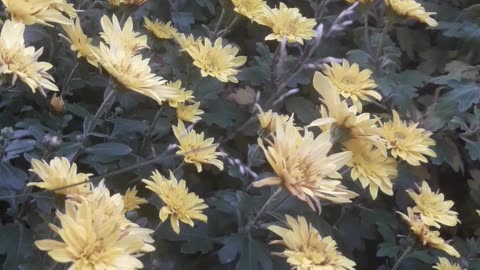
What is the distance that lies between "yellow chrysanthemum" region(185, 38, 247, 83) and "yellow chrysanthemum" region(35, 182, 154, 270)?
1.81 ft

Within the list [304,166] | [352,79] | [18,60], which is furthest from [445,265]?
[18,60]

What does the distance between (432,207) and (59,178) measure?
754 mm

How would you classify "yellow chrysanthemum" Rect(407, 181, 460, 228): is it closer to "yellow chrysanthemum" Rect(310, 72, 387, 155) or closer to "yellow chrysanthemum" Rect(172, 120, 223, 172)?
"yellow chrysanthemum" Rect(310, 72, 387, 155)

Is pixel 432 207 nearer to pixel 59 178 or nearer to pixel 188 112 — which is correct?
pixel 188 112

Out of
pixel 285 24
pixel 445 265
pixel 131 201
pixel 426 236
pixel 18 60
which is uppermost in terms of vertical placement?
pixel 18 60

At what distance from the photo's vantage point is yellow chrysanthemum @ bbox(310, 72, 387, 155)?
1129 mm

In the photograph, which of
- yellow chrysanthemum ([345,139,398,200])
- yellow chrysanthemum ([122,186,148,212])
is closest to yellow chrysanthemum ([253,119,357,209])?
yellow chrysanthemum ([345,139,398,200])

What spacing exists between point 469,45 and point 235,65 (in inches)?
29.9

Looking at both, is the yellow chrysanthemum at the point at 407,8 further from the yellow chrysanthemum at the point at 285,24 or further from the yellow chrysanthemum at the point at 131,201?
the yellow chrysanthemum at the point at 131,201

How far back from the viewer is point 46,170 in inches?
39.1

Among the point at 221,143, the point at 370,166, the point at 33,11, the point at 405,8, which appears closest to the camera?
the point at 33,11

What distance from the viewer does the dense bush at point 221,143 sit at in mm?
1049

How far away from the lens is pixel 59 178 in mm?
990

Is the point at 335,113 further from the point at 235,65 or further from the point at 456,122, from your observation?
the point at 456,122
